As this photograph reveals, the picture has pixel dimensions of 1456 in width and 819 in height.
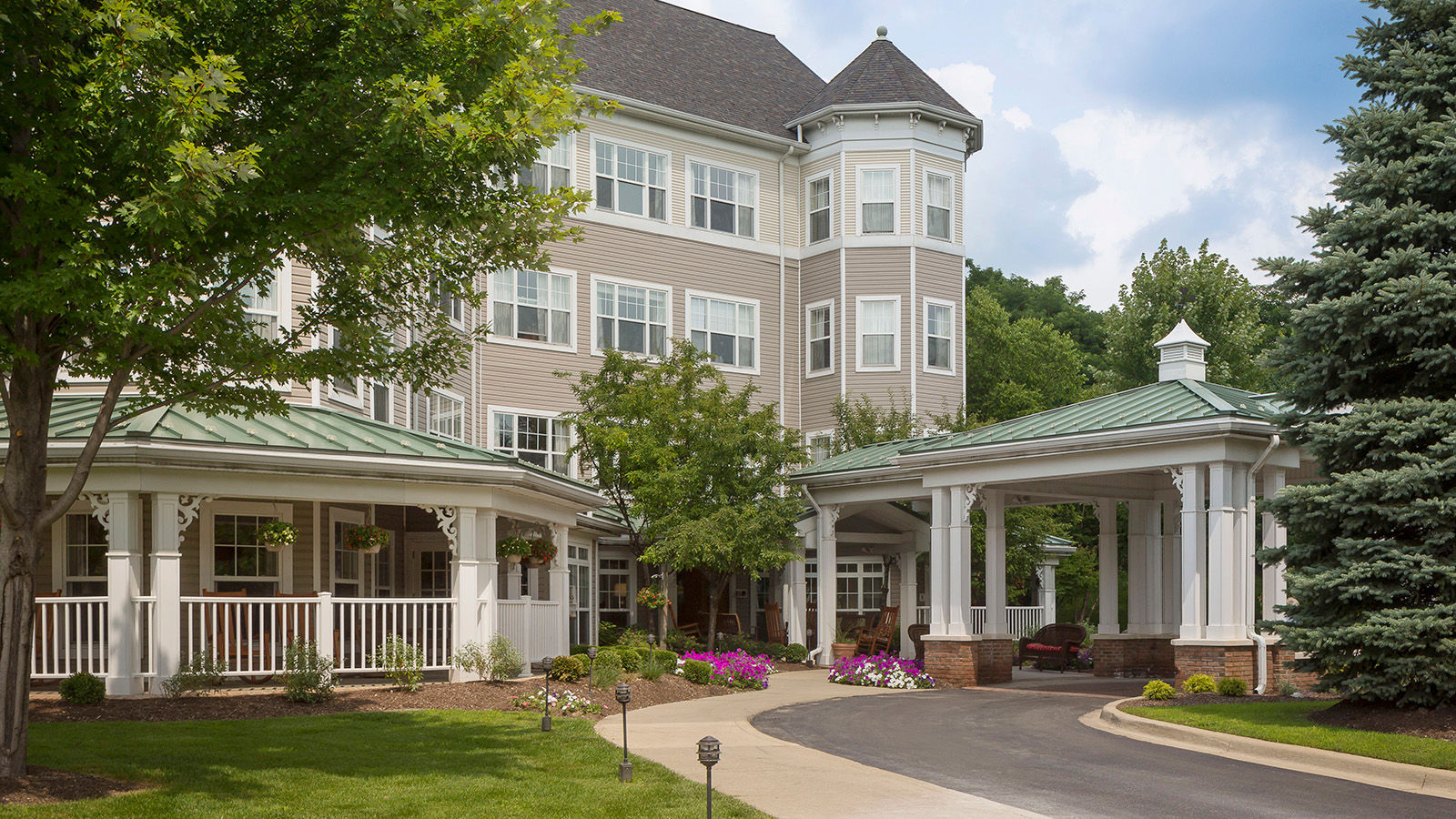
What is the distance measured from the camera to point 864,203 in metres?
32.0

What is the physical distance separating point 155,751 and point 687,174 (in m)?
21.7

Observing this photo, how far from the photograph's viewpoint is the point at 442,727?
47.1 ft

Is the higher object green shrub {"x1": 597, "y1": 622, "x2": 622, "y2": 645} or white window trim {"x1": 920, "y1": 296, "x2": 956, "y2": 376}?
white window trim {"x1": 920, "y1": 296, "x2": 956, "y2": 376}

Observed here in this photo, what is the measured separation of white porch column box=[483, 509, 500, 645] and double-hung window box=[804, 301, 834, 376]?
15175 millimetres

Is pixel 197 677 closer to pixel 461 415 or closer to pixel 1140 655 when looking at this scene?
pixel 461 415

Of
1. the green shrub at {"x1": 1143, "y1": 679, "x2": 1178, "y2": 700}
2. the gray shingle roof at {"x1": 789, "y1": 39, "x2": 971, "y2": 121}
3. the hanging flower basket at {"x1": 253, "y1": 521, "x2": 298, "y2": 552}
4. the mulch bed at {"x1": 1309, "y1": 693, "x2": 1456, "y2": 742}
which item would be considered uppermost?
the gray shingle roof at {"x1": 789, "y1": 39, "x2": 971, "y2": 121}

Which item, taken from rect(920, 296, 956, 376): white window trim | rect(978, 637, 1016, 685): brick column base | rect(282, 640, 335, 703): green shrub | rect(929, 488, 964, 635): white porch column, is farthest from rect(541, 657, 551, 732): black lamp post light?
rect(920, 296, 956, 376): white window trim

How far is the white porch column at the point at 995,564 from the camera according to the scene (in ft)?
76.9

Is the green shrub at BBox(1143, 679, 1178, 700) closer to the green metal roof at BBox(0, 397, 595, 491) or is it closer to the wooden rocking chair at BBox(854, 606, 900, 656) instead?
the wooden rocking chair at BBox(854, 606, 900, 656)

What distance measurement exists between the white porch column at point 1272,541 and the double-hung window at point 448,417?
1462cm

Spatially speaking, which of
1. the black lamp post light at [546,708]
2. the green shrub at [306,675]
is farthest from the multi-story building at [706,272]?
the green shrub at [306,675]

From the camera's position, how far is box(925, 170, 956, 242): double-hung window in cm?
3228

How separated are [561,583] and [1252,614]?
10461 mm

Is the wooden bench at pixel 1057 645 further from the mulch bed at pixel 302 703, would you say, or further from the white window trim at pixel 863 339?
the mulch bed at pixel 302 703
